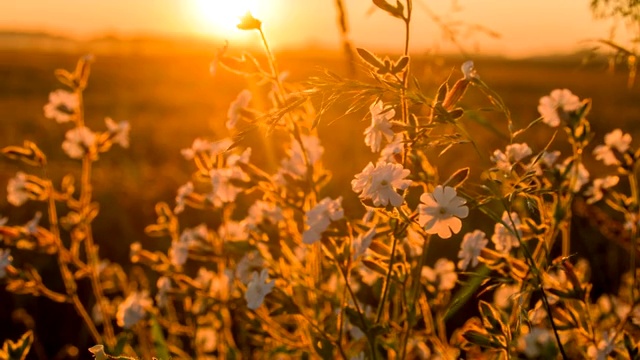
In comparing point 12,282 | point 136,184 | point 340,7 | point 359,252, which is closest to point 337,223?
point 359,252

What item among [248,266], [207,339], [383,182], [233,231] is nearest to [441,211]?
[383,182]

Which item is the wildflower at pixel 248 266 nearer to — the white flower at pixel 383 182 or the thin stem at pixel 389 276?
the thin stem at pixel 389 276

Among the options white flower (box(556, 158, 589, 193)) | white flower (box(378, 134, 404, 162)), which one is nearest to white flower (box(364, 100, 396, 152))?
white flower (box(378, 134, 404, 162))

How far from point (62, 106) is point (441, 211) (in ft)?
4.63

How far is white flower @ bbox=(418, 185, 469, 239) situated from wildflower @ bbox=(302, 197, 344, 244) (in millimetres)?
236

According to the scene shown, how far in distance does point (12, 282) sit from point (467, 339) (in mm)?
1221

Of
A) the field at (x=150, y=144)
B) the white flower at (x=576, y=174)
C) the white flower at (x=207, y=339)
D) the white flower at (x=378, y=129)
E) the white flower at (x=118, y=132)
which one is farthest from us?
the field at (x=150, y=144)

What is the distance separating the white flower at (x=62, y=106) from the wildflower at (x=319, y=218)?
3.62 feet

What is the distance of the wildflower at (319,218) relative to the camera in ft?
4.37

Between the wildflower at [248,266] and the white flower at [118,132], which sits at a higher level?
the white flower at [118,132]

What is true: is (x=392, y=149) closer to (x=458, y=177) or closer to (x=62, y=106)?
(x=458, y=177)

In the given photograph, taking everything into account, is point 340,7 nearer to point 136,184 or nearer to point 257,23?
point 257,23

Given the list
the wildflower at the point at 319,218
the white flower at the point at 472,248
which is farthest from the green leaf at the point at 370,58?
the white flower at the point at 472,248

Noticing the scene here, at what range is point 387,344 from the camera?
1.61m
